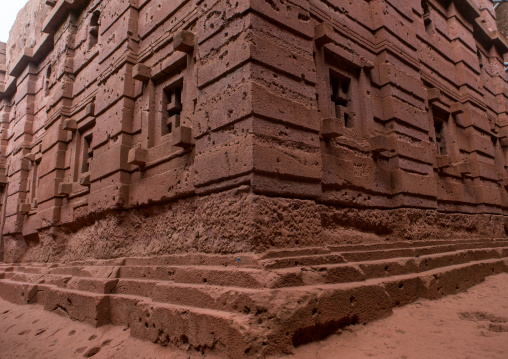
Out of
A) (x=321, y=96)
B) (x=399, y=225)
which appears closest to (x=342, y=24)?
(x=321, y=96)

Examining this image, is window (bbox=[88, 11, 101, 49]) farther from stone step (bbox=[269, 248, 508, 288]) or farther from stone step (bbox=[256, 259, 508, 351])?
stone step (bbox=[256, 259, 508, 351])

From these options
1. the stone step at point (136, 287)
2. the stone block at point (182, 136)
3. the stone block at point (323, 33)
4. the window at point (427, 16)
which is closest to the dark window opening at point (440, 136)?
the window at point (427, 16)

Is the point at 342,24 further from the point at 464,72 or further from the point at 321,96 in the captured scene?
the point at 464,72

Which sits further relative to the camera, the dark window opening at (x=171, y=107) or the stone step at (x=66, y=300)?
the dark window opening at (x=171, y=107)

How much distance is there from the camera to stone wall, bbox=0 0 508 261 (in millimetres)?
3918

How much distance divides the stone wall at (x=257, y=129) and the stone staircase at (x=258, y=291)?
292mm

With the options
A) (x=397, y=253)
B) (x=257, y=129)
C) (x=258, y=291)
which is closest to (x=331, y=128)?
(x=257, y=129)

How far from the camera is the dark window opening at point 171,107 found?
562cm

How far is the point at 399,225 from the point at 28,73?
12009mm

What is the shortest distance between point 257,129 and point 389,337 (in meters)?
2.45

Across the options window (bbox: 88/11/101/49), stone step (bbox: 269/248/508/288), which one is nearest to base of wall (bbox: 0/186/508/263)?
stone step (bbox: 269/248/508/288)

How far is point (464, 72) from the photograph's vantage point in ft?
29.2

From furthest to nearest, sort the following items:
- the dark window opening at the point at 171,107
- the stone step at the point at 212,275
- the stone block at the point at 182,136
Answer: the dark window opening at the point at 171,107, the stone block at the point at 182,136, the stone step at the point at 212,275

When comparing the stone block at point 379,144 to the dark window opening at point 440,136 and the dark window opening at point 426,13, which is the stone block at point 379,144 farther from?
the dark window opening at point 426,13
